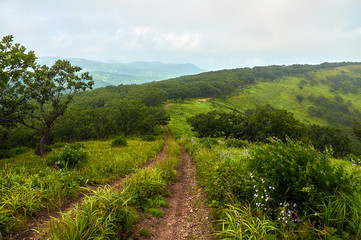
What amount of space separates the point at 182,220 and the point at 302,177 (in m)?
3.85

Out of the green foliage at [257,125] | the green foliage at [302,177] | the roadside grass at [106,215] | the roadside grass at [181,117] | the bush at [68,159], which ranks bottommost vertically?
the roadside grass at [181,117]

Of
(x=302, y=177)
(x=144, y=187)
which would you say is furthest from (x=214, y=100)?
(x=302, y=177)

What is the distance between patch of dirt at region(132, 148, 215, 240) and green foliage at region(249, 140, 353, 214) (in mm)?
2313

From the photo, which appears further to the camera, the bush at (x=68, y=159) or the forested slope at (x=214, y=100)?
the forested slope at (x=214, y=100)

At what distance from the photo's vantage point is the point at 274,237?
3.28 m

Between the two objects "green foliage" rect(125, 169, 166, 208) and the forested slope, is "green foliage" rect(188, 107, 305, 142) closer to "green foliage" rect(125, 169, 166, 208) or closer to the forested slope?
the forested slope

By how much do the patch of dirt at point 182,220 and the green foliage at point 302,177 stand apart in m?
2.31

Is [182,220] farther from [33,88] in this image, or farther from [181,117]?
[181,117]

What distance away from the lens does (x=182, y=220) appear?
204 inches

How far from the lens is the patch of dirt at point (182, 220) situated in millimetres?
4397

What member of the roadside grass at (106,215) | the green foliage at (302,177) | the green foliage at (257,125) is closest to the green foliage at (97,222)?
the roadside grass at (106,215)

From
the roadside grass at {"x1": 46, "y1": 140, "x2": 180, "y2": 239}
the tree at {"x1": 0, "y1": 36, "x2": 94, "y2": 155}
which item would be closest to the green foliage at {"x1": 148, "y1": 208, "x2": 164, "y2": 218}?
the roadside grass at {"x1": 46, "y1": 140, "x2": 180, "y2": 239}

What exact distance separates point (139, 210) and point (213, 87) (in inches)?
5730

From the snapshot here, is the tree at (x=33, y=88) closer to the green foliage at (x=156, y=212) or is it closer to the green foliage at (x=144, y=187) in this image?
the green foliage at (x=144, y=187)
